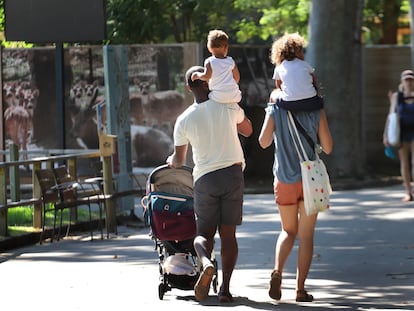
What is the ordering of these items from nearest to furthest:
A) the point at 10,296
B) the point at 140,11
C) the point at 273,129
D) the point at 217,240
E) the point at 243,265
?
the point at 273,129 < the point at 10,296 < the point at 243,265 < the point at 217,240 < the point at 140,11

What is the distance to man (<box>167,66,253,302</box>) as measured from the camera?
9.66m

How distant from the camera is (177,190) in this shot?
10430 millimetres

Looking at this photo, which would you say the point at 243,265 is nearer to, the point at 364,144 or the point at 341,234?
the point at 341,234

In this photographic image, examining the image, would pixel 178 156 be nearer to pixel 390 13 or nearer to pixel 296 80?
pixel 296 80

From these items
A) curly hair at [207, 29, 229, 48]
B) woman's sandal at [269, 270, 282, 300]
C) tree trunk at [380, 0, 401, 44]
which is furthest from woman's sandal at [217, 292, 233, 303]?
tree trunk at [380, 0, 401, 44]

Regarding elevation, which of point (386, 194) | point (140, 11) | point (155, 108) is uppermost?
point (140, 11)

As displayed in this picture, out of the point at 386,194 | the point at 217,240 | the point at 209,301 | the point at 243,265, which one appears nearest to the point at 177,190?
the point at 209,301

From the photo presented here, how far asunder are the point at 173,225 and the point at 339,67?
41.4 feet

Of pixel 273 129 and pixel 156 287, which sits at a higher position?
pixel 273 129

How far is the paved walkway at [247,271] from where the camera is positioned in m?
9.84

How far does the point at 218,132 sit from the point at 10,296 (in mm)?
2368

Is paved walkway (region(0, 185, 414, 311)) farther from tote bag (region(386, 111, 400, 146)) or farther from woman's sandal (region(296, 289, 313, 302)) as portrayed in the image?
tote bag (region(386, 111, 400, 146))

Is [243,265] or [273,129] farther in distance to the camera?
[243,265]

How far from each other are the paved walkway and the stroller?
0.20m
